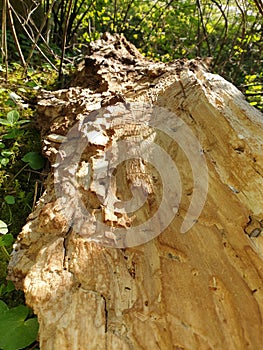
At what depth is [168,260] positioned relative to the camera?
1324 mm

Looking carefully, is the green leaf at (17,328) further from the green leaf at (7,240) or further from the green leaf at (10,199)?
the green leaf at (10,199)

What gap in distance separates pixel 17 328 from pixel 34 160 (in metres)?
1.00

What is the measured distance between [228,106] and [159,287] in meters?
0.97

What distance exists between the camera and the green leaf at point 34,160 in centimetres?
204

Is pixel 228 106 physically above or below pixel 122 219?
above

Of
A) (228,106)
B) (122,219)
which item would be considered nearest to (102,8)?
(228,106)

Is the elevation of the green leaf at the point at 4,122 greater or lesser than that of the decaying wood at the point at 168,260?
lesser

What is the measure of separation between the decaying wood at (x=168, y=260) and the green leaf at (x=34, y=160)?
0.23 meters

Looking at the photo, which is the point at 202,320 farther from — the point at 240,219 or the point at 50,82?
the point at 50,82

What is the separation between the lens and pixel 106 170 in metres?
1.64

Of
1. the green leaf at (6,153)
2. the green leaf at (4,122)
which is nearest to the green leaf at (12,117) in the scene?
the green leaf at (4,122)

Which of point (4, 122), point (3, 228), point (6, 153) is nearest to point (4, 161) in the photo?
point (6, 153)

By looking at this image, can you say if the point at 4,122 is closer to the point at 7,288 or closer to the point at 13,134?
the point at 13,134

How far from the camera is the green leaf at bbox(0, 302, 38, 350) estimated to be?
1.26m
